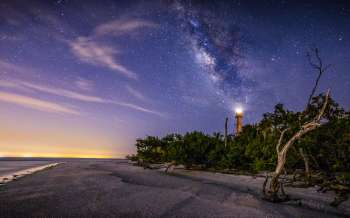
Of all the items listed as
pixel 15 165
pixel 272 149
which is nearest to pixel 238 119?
pixel 272 149

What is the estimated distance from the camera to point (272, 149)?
28.8 feet

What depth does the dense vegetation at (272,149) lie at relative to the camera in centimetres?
606

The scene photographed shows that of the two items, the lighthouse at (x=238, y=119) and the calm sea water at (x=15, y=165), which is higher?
the lighthouse at (x=238, y=119)

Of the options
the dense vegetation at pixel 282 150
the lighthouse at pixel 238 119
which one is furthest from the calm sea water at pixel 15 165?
the lighthouse at pixel 238 119

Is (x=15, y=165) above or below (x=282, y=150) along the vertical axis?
below

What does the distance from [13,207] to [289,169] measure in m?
6.92

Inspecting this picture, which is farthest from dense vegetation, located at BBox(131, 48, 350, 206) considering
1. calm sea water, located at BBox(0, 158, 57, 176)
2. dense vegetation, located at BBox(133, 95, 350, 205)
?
calm sea water, located at BBox(0, 158, 57, 176)

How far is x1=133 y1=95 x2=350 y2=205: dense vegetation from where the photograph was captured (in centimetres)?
606

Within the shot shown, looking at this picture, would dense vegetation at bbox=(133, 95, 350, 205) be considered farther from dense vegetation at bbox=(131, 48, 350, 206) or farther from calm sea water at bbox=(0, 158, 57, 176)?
calm sea water at bbox=(0, 158, 57, 176)

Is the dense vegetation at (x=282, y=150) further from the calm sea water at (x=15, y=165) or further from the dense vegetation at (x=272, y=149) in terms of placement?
the calm sea water at (x=15, y=165)

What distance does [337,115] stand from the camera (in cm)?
739

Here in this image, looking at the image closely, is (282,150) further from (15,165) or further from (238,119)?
(15,165)

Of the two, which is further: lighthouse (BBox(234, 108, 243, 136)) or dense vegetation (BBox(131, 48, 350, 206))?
lighthouse (BBox(234, 108, 243, 136))

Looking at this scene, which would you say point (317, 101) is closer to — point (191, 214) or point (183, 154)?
point (191, 214)
